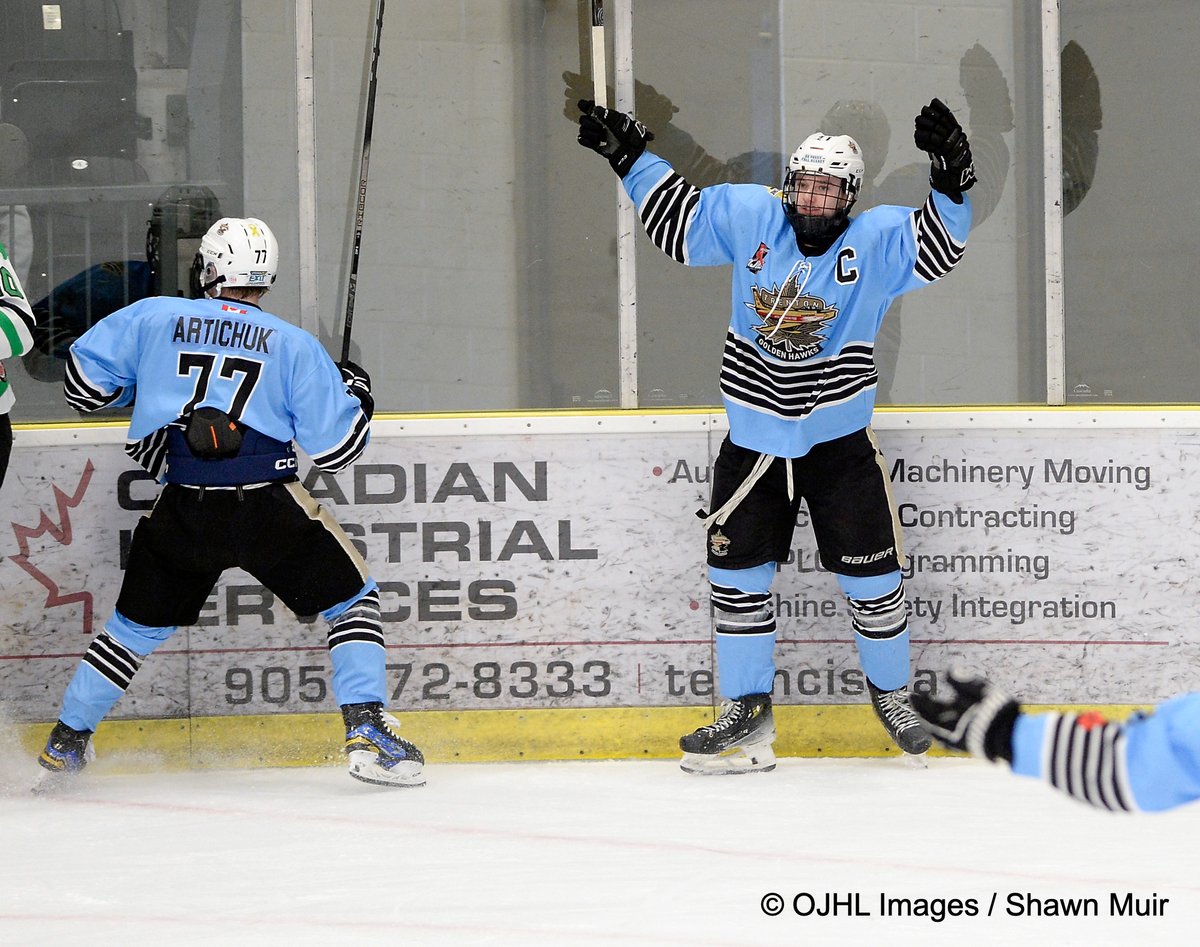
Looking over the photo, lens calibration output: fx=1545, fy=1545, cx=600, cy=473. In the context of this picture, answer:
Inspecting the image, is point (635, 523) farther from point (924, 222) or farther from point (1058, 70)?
point (1058, 70)

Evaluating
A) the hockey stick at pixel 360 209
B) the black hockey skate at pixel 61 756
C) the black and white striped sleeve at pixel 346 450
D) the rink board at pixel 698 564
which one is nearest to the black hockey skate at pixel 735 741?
the rink board at pixel 698 564

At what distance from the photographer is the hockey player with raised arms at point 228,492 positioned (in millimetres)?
3338

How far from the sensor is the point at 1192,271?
3.94 meters

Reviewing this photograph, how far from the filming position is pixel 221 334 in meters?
3.35

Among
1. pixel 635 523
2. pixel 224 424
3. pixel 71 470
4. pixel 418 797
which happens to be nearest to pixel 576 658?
pixel 635 523

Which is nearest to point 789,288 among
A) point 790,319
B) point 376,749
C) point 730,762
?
point 790,319

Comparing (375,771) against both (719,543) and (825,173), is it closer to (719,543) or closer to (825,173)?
(719,543)

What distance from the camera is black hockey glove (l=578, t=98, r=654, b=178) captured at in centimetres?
353

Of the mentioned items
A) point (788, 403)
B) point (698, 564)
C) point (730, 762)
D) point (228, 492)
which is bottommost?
point (730, 762)

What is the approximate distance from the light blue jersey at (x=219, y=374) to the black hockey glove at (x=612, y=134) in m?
0.79

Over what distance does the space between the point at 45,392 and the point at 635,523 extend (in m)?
1.51

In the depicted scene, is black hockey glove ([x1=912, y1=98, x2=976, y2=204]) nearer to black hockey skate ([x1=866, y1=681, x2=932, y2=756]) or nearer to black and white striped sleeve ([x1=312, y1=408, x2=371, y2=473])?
black hockey skate ([x1=866, y1=681, x2=932, y2=756])

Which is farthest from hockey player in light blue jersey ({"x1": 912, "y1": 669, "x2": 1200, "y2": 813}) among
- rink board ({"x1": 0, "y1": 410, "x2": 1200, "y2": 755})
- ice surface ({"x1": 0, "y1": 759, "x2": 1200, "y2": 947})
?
rink board ({"x1": 0, "y1": 410, "x2": 1200, "y2": 755})

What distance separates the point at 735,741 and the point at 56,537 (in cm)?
169
